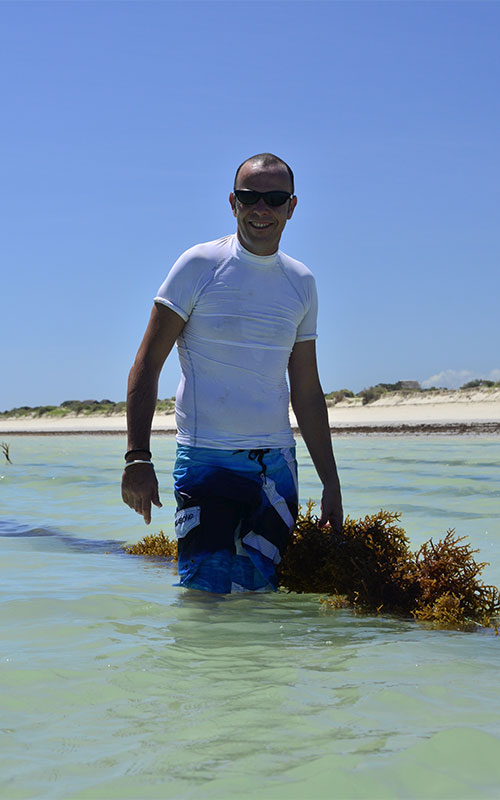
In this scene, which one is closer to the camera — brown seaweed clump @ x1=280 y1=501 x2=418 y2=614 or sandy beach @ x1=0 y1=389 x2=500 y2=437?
brown seaweed clump @ x1=280 y1=501 x2=418 y2=614

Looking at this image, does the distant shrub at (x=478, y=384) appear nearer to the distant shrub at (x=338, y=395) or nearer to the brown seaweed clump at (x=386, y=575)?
the distant shrub at (x=338, y=395)

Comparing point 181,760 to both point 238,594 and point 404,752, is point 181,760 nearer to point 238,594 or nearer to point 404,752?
point 404,752

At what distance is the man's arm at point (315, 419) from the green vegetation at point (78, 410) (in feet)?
149

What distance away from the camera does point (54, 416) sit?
62.2m

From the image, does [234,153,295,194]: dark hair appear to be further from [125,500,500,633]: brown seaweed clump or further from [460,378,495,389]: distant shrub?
[460,378,495,389]: distant shrub

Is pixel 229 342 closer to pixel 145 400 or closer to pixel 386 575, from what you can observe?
pixel 145 400

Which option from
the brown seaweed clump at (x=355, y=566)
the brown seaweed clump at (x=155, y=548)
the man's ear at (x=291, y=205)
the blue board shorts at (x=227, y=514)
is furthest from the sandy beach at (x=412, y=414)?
the man's ear at (x=291, y=205)

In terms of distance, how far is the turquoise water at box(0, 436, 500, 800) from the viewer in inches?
84.2

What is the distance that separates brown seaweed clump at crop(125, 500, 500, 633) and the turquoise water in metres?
0.13

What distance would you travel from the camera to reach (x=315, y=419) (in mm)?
4648

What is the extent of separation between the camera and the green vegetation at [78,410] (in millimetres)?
56906

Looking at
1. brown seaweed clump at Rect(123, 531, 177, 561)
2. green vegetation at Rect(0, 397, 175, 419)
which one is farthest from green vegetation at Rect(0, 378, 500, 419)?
brown seaweed clump at Rect(123, 531, 177, 561)

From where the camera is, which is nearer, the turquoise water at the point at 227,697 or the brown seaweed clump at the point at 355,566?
the turquoise water at the point at 227,697

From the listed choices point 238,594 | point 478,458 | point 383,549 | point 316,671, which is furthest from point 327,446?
point 478,458
